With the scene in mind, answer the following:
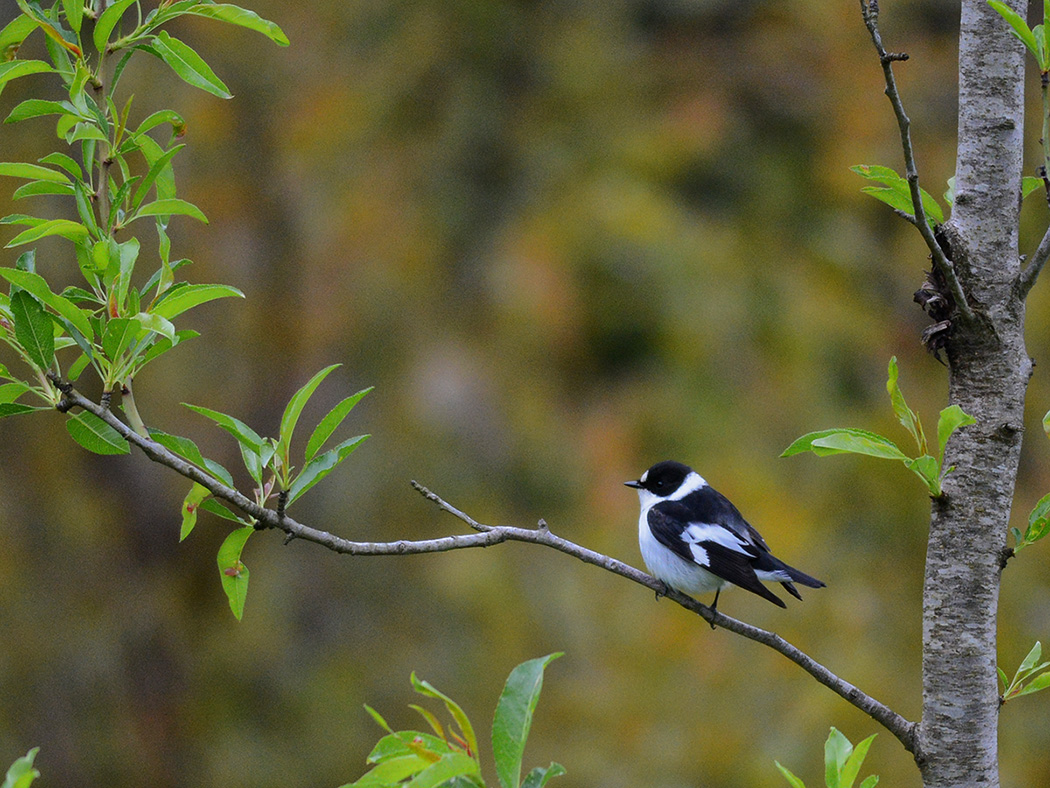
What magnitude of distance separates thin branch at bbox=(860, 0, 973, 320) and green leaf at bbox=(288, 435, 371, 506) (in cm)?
87

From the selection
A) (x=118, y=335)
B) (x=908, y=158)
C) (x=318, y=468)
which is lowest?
(x=318, y=468)

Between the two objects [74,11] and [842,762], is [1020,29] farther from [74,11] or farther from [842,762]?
[74,11]

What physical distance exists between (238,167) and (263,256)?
1.98ft

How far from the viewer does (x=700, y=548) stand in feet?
9.94

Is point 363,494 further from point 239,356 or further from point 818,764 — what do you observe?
point 818,764

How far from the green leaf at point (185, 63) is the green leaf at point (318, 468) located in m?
0.60

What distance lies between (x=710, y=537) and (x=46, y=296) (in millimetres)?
2226

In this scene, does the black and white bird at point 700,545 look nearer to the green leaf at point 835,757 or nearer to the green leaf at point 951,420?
the green leaf at point 835,757

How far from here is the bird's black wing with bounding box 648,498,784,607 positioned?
2.84m

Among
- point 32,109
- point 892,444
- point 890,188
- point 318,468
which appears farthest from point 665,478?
point 32,109

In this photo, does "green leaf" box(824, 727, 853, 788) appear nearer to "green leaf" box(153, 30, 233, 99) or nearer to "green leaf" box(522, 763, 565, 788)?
"green leaf" box(522, 763, 565, 788)

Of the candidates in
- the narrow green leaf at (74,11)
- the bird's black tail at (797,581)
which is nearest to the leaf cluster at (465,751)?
the narrow green leaf at (74,11)

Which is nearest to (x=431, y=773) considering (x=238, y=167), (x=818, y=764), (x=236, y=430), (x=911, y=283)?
(x=236, y=430)

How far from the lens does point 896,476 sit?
617 centimetres
